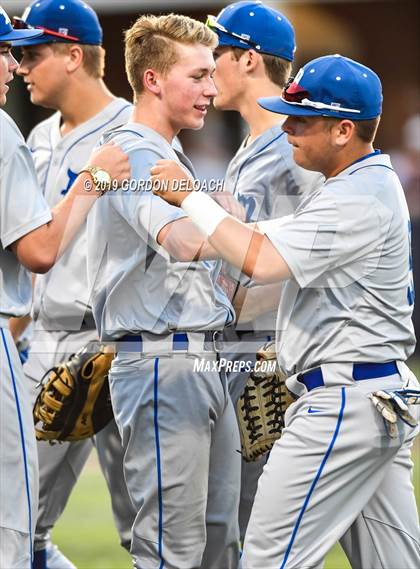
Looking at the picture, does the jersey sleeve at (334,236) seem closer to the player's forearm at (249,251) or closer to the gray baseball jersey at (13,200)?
the player's forearm at (249,251)

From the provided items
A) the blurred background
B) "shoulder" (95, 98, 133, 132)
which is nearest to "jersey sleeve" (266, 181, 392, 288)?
"shoulder" (95, 98, 133, 132)

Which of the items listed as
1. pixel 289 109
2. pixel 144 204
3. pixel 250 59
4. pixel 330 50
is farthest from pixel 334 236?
pixel 330 50

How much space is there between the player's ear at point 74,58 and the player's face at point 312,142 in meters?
1.97

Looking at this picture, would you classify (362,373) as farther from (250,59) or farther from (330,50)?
(330,50)

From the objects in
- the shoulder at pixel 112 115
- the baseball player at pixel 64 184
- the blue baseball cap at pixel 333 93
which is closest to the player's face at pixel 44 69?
the baseball player at pixel 64 184

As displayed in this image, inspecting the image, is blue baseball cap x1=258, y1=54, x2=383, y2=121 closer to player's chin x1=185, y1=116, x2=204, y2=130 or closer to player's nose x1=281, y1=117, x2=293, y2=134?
player's nose x1=281, y1=117, x2=293, y2=134

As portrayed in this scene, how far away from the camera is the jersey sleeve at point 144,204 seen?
4.16 m

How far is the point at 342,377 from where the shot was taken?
12.6ft

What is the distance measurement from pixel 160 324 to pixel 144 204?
46cm

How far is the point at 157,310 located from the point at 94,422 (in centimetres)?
96

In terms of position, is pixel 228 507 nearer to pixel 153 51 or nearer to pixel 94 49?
pixel 153 51

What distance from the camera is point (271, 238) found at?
3.79 meters

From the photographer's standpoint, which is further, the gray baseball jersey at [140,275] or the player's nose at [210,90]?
the player's nose at [210,90]

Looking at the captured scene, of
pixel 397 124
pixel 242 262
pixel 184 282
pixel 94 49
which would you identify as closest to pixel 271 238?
pixel 242 262
